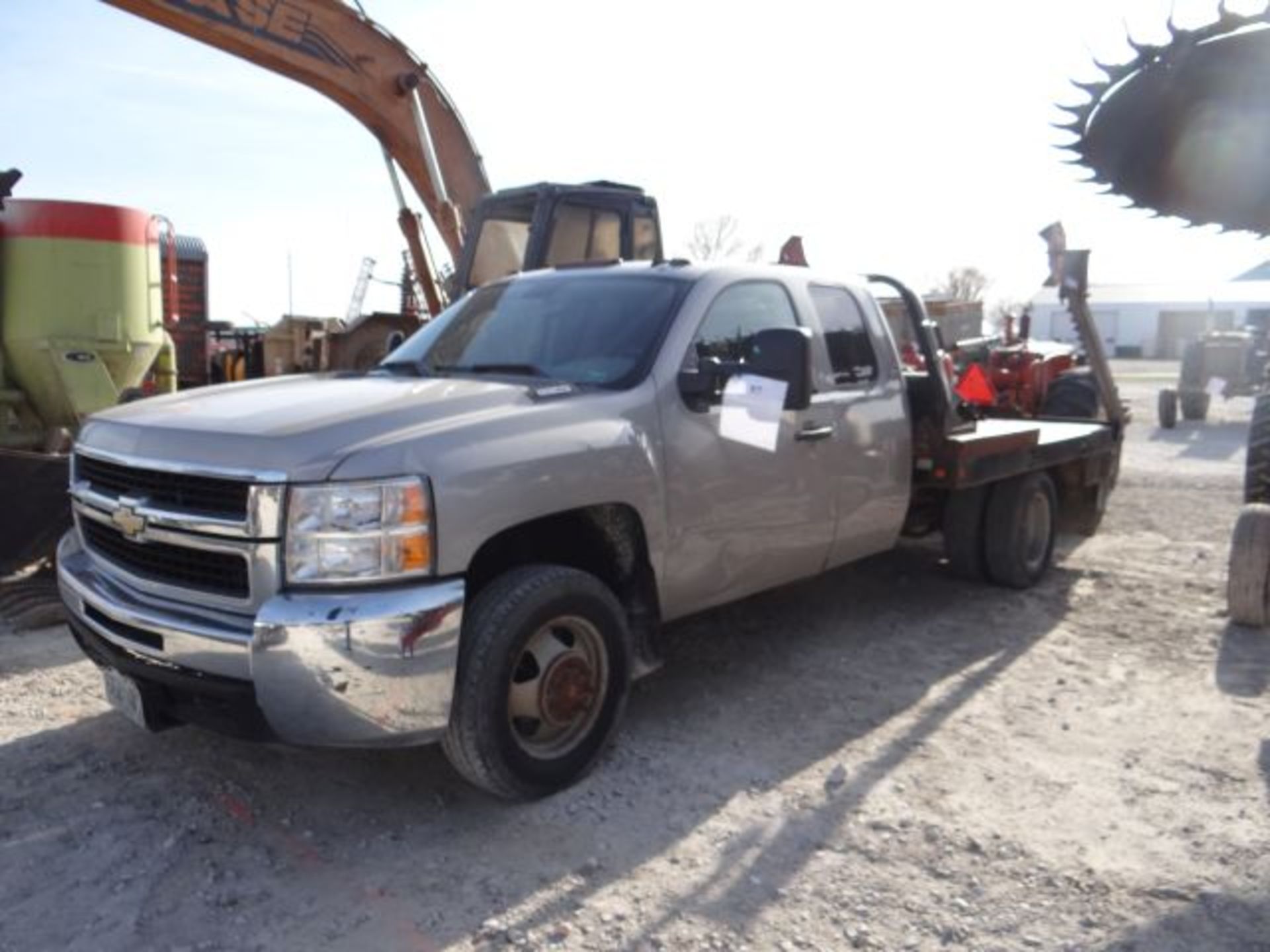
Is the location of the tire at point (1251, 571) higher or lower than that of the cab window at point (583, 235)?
lower

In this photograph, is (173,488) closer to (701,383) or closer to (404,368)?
(404,368)

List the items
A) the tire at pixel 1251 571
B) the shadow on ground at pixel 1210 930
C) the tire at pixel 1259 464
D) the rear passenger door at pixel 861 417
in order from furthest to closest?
the tire at pixel 1259 464 → the tire at pixel 1251 571 → the rear passenger door at pixel 861 417 → the shadow on ground at pixel 1210 930

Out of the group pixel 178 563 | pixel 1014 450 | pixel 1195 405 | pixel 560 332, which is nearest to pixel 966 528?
pixel 1014 450

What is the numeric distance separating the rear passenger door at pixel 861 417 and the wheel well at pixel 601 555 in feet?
4.02

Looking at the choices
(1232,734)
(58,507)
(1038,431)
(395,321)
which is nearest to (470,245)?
(395,321)

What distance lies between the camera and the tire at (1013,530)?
6.58m

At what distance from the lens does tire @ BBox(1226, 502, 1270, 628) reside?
18.8 feet

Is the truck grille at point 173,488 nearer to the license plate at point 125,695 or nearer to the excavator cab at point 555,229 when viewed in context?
the license plate at point 125,695

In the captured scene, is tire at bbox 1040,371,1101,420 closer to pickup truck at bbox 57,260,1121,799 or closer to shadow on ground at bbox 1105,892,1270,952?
pickup truck at bbox 57,260,1121,799

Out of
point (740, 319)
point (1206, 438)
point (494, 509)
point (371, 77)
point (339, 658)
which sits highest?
point (371, 77)

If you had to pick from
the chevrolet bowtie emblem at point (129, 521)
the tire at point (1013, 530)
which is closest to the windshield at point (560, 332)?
the chevrolet bowtie emblem at point (129, 521)

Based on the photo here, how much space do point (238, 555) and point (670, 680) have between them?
2.37 meters

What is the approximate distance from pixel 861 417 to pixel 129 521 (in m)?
3.21

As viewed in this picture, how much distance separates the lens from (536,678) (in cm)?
366
